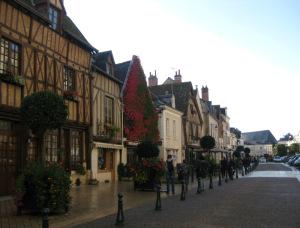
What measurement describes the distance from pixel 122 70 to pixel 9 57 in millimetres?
13898

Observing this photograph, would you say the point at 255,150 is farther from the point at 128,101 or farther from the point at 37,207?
the point at 37,207

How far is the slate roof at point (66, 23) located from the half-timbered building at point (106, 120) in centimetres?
169

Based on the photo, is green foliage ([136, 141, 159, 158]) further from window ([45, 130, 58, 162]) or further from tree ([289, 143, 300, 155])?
tree ([289, 143, 300, 155])

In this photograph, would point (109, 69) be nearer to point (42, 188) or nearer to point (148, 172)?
point (148, 172)

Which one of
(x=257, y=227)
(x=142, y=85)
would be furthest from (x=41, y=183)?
(x=142, y=85)

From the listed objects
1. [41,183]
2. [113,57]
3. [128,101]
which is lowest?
[41,183]

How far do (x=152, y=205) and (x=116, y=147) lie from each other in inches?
511

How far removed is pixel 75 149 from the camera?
21.4 meters

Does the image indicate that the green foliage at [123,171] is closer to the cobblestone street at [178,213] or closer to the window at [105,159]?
the window at [105,159]

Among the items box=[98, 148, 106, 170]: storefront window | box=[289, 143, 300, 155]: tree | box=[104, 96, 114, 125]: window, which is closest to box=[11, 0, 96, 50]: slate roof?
box=[104, 96, 114, 125]: window

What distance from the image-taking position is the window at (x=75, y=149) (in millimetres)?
20844

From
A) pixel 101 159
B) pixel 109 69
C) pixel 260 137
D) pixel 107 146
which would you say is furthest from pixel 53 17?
pixel 260 137

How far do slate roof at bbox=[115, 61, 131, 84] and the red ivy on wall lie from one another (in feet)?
1.14

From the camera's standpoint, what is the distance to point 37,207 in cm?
1049
